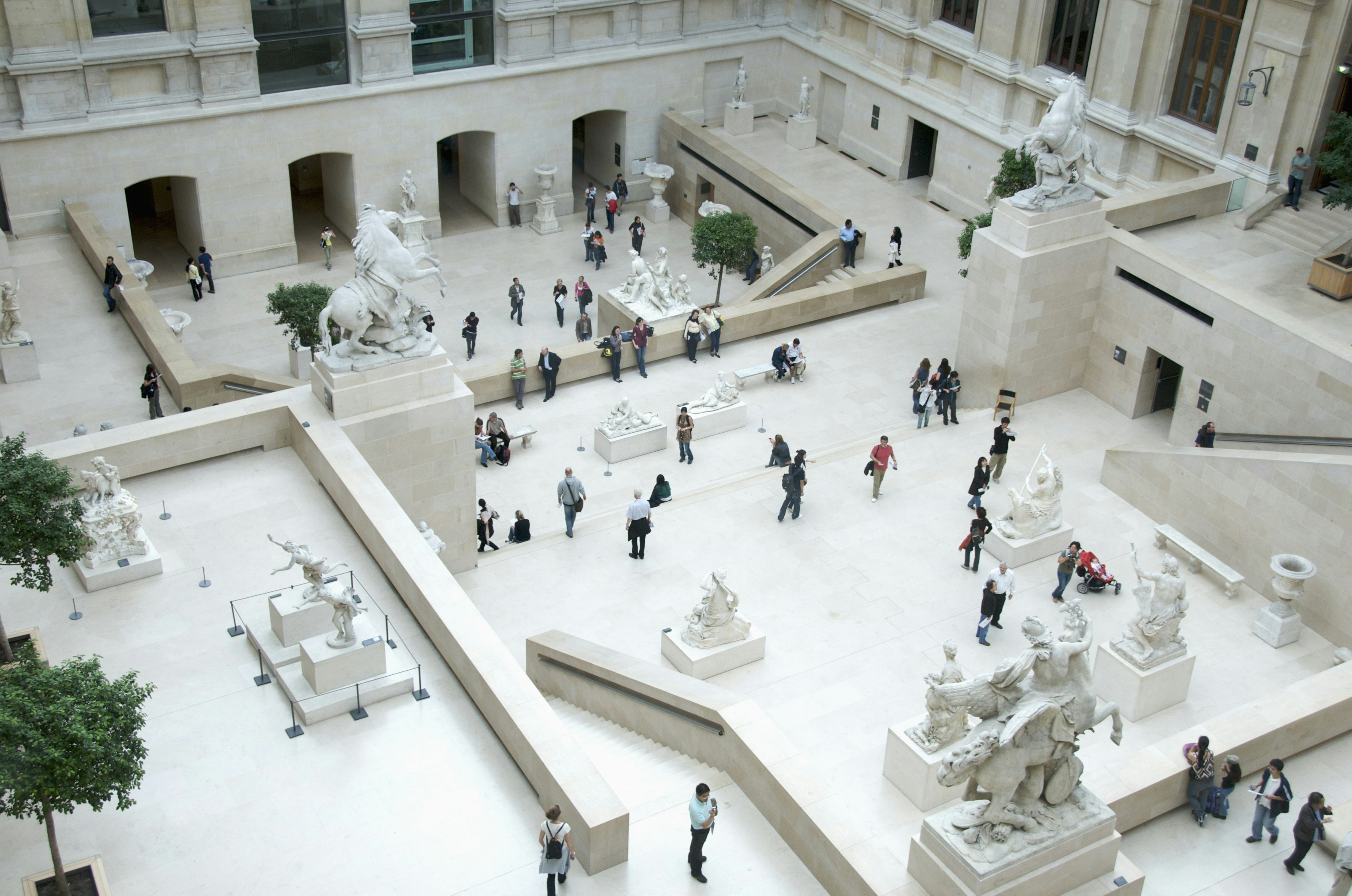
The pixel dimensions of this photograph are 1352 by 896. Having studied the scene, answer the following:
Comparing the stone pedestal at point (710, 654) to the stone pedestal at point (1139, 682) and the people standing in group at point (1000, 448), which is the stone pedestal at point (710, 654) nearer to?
the stone pedestal at point (1139, 682)

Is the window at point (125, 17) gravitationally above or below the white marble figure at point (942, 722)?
above

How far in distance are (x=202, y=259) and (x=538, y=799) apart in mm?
22654

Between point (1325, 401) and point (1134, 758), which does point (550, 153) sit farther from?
point (1134, 758)

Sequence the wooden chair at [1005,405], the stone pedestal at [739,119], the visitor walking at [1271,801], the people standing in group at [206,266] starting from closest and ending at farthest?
the visitor walking at [1271,801]
the wooden chair at [1005,405]
the people standing in group at [206,266]
the stone pedestal at [739,119]

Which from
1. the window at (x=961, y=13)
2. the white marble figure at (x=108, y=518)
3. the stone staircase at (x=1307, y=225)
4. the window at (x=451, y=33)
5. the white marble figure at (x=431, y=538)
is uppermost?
the window at (x=961, y=13)

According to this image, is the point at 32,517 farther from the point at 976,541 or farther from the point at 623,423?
the point at 976,541

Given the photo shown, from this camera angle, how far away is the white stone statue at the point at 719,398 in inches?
1093

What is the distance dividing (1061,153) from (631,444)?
9.53m

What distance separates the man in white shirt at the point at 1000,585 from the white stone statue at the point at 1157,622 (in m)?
1.78

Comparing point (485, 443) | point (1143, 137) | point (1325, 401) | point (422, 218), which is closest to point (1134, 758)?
point (1325, 401)

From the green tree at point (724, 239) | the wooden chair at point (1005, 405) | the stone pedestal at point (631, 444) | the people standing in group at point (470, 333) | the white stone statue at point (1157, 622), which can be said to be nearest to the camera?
the white stone statue at point (1157, 622)

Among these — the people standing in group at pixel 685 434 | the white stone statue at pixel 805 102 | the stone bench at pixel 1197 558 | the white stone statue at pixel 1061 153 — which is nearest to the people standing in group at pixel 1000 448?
the stone bench at pixel 1197 558

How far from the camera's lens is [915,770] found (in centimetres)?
1767

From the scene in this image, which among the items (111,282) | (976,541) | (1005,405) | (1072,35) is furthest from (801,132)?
(976,541)
